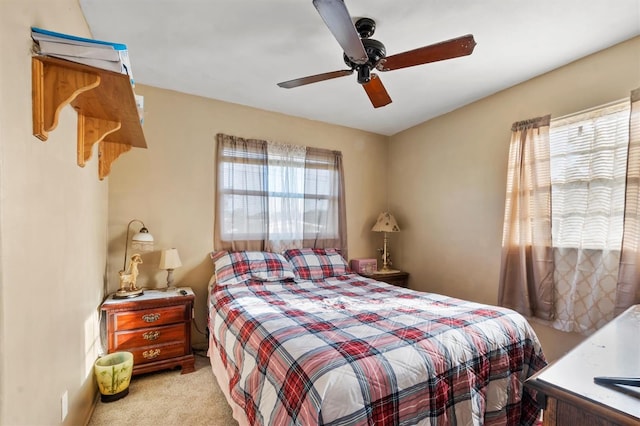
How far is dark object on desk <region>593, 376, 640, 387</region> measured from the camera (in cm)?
79

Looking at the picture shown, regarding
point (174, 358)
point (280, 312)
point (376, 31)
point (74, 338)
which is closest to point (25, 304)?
point (74, 338)

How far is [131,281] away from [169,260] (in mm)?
324

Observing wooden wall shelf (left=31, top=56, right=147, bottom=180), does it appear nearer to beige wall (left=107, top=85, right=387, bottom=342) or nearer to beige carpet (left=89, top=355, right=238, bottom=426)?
beige wall (left=107, top=85, right=387, bottom=342)

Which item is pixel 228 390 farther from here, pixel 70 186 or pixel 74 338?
pixel 70 186

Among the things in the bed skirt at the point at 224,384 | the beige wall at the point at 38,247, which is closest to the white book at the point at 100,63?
the beige wall at the point at 38,247

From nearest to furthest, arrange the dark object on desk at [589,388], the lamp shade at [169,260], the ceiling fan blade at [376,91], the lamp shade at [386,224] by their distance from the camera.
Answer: the dark object on desk at [589,388] < the ceiling fan blade at [376,91] < the lamp shade at [169,260] < the lamp shade at [386,224]

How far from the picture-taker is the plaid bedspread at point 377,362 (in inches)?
45.3

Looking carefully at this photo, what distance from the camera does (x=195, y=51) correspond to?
222 cm

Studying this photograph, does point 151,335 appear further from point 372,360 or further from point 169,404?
point 372,360

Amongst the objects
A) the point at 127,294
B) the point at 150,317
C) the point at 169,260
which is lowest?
the point at 150,317

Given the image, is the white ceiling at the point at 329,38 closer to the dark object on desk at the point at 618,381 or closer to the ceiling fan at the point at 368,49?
the ceiling fan at the point at 368,49

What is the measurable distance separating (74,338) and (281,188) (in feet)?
7.28

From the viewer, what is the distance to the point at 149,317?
2355 millimetres

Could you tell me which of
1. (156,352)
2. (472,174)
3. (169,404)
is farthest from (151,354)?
(472,174)
